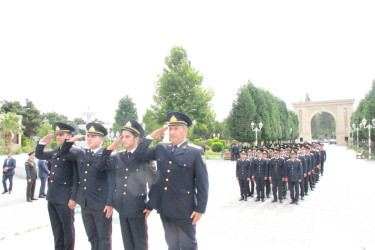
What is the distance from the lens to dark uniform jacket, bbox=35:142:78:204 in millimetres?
4836

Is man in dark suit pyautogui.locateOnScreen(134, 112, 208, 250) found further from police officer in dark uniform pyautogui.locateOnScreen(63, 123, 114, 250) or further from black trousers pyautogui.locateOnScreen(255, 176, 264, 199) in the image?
black trousers pyautogui.locateOnScreen(255, 176, 264, 199)

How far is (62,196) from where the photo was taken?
4.85 meters

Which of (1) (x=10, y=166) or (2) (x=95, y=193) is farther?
(1) (x=10, y=166)

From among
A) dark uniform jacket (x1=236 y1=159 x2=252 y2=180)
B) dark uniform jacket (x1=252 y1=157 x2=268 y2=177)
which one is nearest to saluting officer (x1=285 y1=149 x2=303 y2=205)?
dark uniform jacket (x1=252 y1=157 x2=268 y2=177)

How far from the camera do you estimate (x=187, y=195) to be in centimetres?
369

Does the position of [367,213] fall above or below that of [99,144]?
below

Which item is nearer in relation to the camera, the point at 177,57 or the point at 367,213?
the point at 367,213

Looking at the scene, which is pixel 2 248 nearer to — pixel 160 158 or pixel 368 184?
pixel 160 158

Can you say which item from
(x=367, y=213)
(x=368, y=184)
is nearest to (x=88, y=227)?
(x=367, y=213)

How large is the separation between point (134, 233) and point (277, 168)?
797 cm

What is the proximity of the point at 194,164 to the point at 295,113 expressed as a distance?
253ft

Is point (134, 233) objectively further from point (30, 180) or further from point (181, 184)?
point (30, 180)

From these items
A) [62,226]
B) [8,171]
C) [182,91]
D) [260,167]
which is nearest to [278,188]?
[260,167]

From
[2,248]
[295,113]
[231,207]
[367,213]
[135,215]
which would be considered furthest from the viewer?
[295,113]
